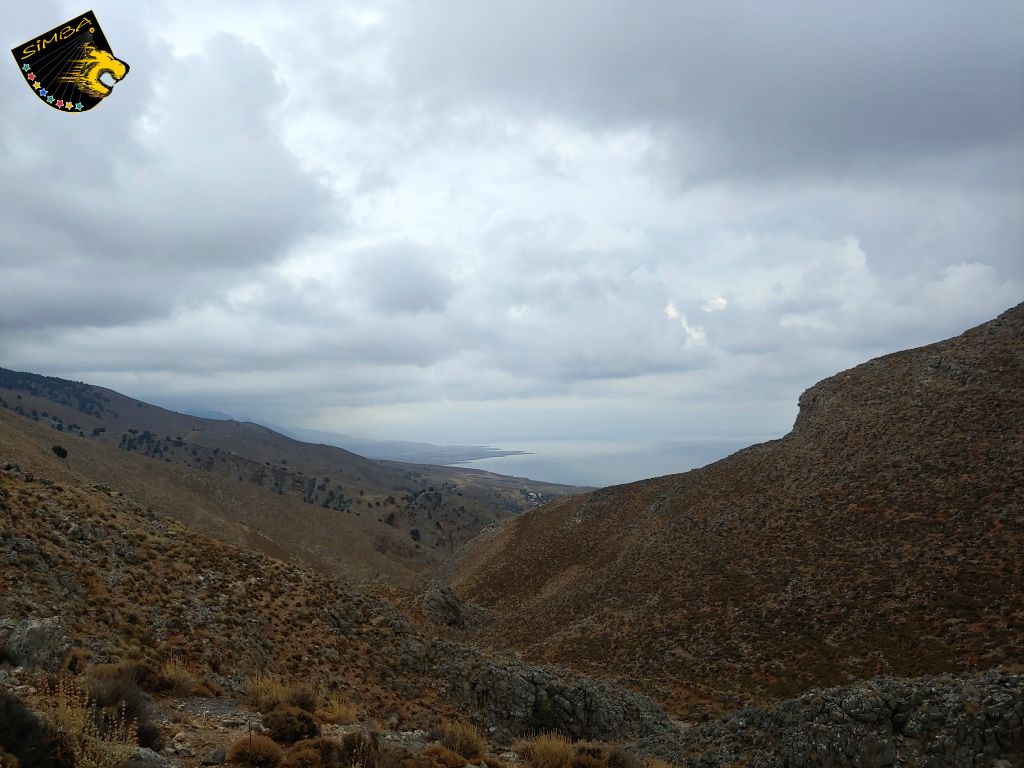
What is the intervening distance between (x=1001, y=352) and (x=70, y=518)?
185ft

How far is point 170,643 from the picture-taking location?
53.4 ft

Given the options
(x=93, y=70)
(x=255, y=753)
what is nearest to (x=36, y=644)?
(x=255, y=753)

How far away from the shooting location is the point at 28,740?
22.5 ft

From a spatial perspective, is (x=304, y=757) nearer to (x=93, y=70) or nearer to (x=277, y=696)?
(x=277, y=696)

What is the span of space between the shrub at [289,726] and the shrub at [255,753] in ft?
4.18

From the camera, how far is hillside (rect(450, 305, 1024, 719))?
77.0 ft

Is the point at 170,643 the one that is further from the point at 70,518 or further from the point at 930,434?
the point at 930,434

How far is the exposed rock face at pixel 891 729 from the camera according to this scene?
12414mm

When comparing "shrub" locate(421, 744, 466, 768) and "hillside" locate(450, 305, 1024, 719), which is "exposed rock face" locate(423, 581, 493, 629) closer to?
"hillside" locate(450, 305, 1024, 719)

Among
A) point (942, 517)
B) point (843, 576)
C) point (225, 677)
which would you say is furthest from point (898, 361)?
point (225, 677)

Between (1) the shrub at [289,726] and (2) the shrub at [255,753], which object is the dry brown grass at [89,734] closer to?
(2) the shrub at [255,753]

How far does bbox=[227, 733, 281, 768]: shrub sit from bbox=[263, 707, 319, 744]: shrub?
1.28 meters

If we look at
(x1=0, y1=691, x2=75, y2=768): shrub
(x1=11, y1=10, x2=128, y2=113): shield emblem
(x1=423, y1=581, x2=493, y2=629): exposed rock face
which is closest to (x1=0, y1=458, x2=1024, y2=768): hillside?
(x1=0, y1=691, x2=75, y2=768): shrub

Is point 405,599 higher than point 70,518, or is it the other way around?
point 70,518
